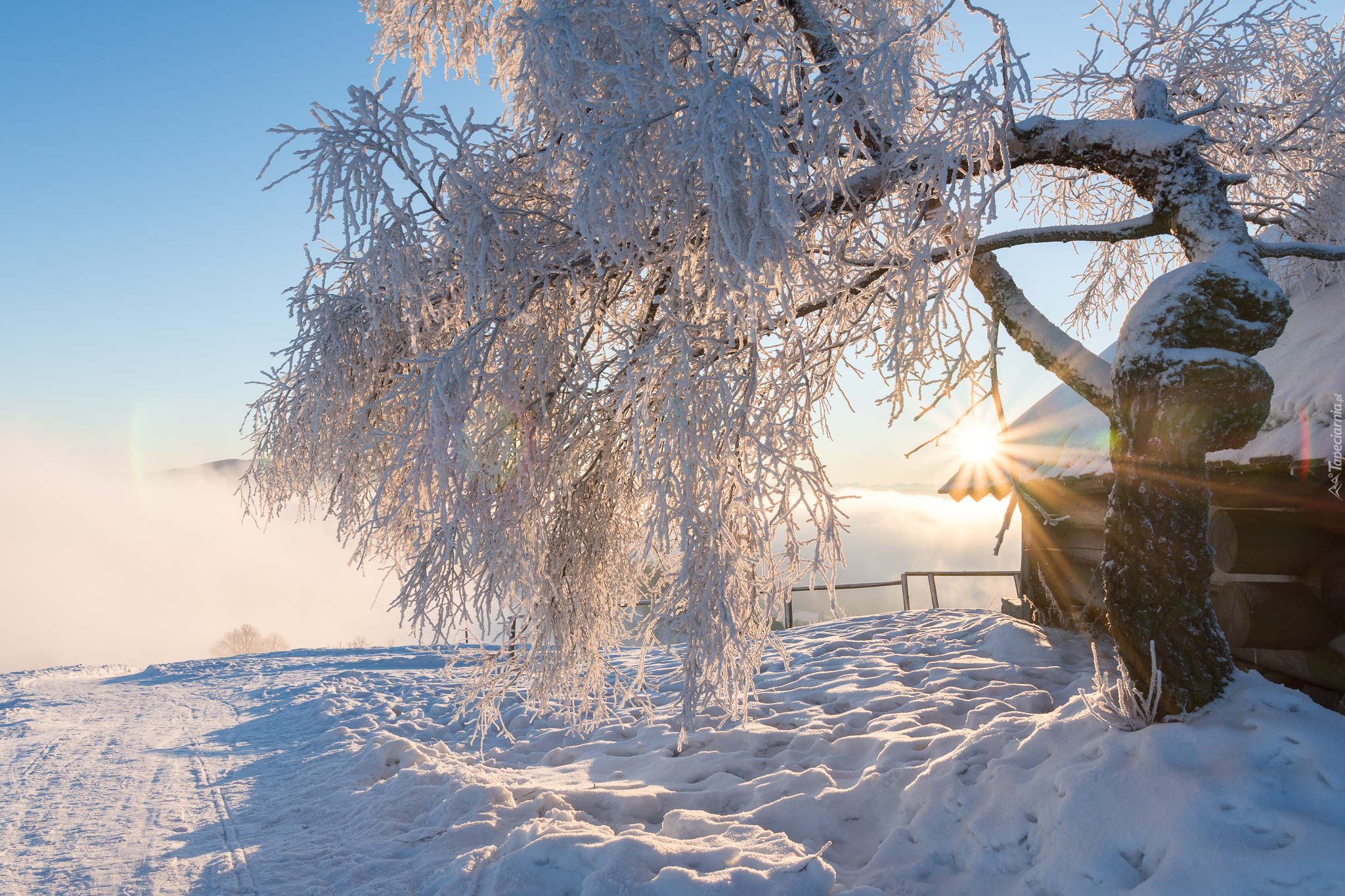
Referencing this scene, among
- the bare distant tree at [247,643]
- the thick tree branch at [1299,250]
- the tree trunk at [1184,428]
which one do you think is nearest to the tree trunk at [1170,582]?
the tree trunk at [1184,428]

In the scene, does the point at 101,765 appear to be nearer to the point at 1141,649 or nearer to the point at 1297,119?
the point at 1141,649

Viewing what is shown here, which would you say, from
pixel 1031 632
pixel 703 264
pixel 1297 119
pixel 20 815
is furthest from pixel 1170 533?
pixel 20 815

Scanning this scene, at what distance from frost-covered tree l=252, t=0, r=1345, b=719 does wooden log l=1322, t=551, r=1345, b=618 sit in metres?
1.78

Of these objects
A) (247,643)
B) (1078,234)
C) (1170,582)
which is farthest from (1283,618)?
(247,643)

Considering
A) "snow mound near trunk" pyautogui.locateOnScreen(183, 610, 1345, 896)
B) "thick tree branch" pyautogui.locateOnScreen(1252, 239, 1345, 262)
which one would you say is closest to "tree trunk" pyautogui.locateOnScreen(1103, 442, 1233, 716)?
"snow mound near trunk" pyautogui.locateOnScreen(183, 610, 1345, 896)

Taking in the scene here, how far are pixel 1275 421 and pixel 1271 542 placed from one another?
87cm

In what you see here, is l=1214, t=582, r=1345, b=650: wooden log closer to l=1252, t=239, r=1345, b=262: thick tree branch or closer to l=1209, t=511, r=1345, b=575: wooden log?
l=1209, t=511, r=1345, b=575: wooden log

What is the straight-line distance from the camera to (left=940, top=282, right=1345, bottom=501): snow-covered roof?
3664 millimetres

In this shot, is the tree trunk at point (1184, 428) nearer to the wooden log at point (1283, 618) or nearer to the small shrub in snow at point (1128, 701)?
the small shrub in snow at point (1128, 701)

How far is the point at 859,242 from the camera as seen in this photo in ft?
9.82

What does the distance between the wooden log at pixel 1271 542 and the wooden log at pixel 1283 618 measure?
0.45 feet

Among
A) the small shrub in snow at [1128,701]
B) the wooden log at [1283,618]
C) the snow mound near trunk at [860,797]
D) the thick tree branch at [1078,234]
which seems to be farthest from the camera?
the wooden log at [1283,618]

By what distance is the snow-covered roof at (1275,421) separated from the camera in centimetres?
366

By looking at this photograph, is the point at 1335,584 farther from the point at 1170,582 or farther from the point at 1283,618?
the point at 1170,582
